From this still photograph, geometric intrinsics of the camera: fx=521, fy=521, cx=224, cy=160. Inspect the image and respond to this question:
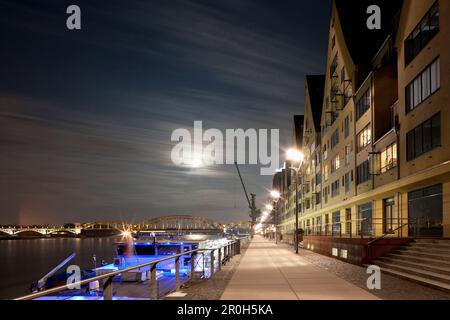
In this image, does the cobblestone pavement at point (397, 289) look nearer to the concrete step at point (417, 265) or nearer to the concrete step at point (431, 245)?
the concrete step at point (417, 265)

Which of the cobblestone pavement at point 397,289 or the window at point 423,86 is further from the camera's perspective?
the window at point 423,86

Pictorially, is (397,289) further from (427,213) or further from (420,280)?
(427,213)

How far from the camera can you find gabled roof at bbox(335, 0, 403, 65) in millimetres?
46562

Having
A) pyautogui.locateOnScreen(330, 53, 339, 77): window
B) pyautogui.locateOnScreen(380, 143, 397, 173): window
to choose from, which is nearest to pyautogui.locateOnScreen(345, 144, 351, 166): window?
pyautogui.locateOnScreen(330, 53, 339, 77): window

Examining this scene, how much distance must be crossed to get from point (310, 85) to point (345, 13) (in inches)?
1113

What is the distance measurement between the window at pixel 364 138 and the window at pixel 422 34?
10.5 metres

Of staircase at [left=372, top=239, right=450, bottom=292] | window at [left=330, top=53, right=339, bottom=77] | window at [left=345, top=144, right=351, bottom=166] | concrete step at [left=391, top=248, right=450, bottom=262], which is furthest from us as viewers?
window at [left=330, top=53, right=339, bottom=77]

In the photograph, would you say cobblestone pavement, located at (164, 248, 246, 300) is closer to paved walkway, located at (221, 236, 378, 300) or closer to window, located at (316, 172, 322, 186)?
paved walkway, located at (221, 236, 378, 300)

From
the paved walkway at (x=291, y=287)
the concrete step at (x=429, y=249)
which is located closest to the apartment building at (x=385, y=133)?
the concrete step at (x=429, y=249)

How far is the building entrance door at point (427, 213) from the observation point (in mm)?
25125

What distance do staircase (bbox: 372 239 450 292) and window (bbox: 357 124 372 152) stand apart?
17.3 meters

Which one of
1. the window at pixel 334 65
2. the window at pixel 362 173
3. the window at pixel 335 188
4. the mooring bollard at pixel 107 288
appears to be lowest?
the mooring bollard at pixel 107 288
